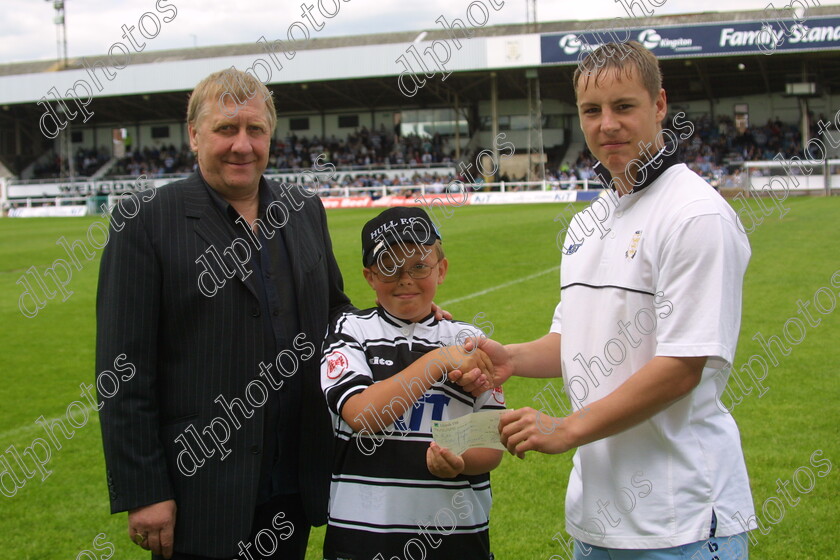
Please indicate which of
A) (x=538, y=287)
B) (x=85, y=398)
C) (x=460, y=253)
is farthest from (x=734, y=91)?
(x=85, y=398)

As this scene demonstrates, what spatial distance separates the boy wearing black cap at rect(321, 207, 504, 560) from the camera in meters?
2.41

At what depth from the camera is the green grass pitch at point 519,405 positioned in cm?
443

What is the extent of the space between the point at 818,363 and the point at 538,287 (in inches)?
201

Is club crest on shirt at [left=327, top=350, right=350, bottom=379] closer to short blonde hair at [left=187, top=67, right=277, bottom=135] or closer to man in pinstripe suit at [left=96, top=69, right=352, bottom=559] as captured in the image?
man in pinstripe suit at [left=96, top=69, right=352, bottom=559]

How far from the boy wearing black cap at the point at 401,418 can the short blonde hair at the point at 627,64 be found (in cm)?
74

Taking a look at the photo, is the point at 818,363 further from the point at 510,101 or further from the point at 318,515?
the point at 510,101

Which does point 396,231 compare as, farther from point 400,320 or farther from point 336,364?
A: point 336,364

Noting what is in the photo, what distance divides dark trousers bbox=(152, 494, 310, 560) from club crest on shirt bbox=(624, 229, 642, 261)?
1.52 metres

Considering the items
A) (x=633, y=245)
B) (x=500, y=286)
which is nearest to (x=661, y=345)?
(x=633, y=245)

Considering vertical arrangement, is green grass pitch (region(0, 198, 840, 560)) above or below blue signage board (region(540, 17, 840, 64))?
below

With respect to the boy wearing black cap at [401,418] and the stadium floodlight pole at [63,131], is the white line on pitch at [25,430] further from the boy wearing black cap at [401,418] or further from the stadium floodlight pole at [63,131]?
the stadium floodlight pole at [63,131]

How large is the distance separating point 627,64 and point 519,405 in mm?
4692

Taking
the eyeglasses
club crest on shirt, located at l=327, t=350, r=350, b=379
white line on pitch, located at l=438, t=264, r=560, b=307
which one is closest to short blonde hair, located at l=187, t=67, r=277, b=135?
the eyeglasses

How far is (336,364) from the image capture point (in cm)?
247
